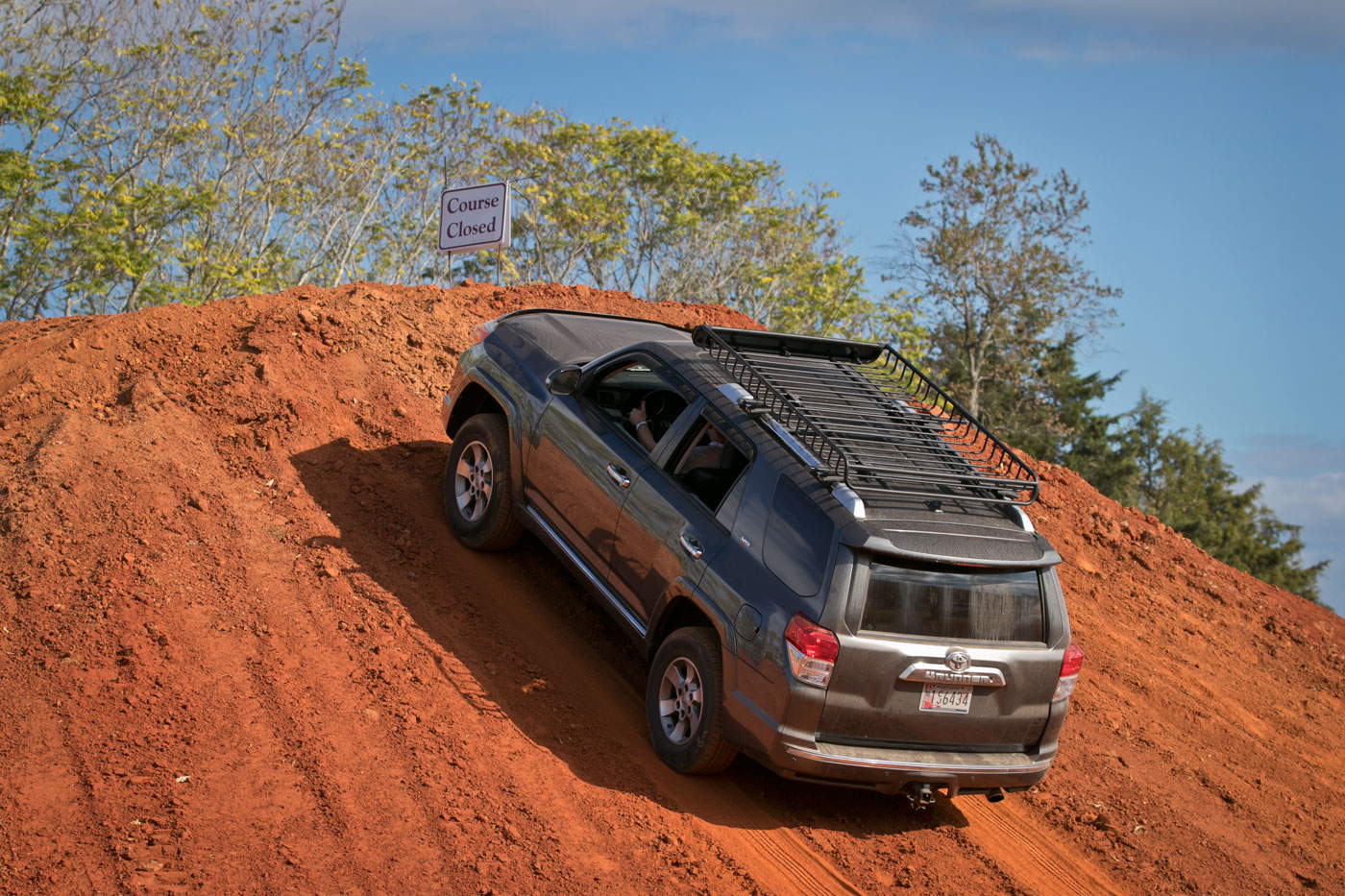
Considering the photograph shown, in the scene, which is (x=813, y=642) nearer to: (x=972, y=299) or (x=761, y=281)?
(x=761, y=281)

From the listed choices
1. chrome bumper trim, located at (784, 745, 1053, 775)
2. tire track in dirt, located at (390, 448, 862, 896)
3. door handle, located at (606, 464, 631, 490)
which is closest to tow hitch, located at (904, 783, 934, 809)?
chrome bumper trim, located at (784, 745, 1053, 775)

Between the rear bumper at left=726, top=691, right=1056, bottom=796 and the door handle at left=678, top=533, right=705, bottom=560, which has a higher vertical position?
the door handle at left=678, top=533, right=705, bottom=560

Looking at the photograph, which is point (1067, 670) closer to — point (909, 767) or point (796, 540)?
point (909, 767)

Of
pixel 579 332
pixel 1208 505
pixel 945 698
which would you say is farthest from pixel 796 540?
pixel 1208 505

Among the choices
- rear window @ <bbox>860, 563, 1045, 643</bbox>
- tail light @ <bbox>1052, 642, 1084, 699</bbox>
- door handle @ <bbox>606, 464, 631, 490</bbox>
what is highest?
door handle @ <bbox>606, 464, 631, 490</bbox>

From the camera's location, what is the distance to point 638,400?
7047 mm

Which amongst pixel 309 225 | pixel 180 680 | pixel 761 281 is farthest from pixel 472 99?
pixel 180 680

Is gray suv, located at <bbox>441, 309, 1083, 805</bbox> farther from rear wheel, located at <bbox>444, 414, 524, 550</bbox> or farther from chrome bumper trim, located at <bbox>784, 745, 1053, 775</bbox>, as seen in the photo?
rear wheel, located at <bbox>444, 414, 524, 550</bbox>

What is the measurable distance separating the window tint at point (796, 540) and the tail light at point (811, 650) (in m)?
0.17

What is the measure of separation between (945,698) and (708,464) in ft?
5.76

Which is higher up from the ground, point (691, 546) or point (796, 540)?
point (796, 540)

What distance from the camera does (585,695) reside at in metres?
6.36

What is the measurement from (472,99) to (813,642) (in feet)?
71.2

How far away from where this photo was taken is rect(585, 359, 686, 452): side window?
650 centimetres
